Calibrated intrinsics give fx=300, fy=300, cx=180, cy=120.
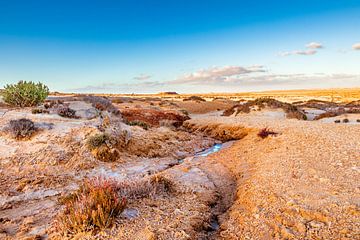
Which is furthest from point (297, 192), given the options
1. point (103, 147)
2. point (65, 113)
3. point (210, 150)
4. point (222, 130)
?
point (65, 113)

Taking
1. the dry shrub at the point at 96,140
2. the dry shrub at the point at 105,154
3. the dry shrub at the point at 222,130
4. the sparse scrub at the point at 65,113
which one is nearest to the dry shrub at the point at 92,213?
the dry shrub at the point at 105,154

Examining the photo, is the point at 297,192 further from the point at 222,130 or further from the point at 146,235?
the point at 222,130

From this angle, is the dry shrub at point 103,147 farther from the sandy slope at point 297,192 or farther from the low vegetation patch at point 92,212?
the low vegetation patch at point 92,212

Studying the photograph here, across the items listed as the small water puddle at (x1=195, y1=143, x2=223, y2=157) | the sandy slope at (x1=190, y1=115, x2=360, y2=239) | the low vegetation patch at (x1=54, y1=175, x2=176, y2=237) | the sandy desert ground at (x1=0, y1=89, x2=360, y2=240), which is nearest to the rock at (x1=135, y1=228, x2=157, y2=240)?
the sandy desert ground at (x1=0, y1=89, x2=360, y2=240)

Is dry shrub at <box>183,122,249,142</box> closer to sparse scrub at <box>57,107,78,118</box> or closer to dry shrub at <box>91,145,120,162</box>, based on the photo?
dry shrub at <box>91,145,120,162</box>

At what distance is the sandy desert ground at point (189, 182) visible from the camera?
16.9 feet

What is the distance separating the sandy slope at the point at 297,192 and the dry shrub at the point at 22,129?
7.24 m

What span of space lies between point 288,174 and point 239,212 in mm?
2371

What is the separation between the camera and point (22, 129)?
11.3m

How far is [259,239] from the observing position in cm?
485

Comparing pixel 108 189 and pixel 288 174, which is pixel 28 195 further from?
pixel 288 174

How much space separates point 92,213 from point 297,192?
13.7ft

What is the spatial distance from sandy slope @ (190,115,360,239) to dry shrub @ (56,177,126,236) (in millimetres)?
1943

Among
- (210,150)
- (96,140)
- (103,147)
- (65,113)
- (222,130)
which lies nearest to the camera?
(103,147)
